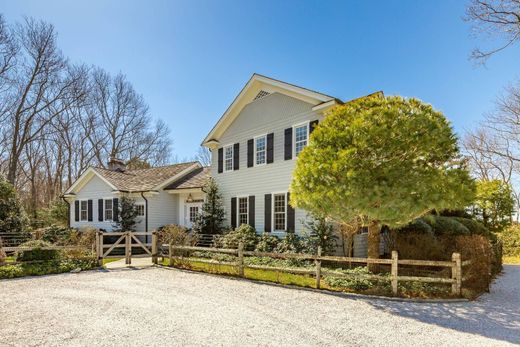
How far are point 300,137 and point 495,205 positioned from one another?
1211cm

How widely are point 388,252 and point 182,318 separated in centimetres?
974

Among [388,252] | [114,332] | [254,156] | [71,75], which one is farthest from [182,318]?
[71,75]

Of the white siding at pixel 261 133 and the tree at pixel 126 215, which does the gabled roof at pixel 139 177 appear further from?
the white siding at pixel 261 133

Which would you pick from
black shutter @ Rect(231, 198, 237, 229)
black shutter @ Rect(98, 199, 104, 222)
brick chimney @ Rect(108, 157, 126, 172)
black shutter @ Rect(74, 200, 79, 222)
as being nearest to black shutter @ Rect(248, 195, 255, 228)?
black shutter @ Rect(231, 198, 237, 229)

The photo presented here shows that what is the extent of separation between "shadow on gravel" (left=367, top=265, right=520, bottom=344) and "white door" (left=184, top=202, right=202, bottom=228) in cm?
1414

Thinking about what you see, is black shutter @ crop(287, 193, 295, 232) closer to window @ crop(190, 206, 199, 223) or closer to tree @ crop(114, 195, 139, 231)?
window @ crop(190, 206, 199, 223)

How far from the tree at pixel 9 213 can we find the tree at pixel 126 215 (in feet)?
15.7

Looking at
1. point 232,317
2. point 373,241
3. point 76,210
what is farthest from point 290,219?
point 76,210

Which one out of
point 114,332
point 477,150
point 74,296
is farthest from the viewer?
point 477,150

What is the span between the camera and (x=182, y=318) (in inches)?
253

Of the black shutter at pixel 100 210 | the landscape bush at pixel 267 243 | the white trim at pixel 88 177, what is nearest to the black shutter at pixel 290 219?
the landscape bush at pixel 267 243

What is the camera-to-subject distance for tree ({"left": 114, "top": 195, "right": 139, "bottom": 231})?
2025 centimetres

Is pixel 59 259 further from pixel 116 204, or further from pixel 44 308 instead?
pixel 116 204

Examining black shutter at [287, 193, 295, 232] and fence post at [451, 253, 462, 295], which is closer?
fence post at [451, 253, 462, 295]
